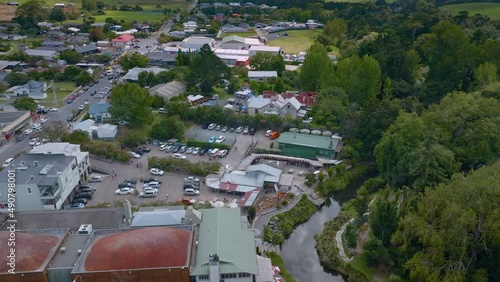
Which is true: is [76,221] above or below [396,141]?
below

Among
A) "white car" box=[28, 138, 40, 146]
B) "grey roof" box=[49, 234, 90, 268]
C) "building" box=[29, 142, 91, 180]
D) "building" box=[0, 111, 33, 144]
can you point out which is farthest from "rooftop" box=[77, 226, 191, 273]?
"building" box=[0, 111, 33, 144]

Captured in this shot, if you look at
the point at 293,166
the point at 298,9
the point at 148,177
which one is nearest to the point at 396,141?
the point at 293,166

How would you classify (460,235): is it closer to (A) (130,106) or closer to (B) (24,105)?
(A) (130,106)

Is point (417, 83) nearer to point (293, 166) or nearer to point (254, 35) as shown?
point (293, 166)

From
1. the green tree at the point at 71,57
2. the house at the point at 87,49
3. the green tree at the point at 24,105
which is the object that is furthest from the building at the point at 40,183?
the house at the point at 87,49

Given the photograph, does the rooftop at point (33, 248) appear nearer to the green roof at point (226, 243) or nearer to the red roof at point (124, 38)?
the green roof at point (226, 243)

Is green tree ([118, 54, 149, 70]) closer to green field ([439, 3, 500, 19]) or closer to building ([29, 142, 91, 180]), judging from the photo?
building ([29, 142, 91, 180])

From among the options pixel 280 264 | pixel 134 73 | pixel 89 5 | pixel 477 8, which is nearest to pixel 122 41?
pixel 134 73
